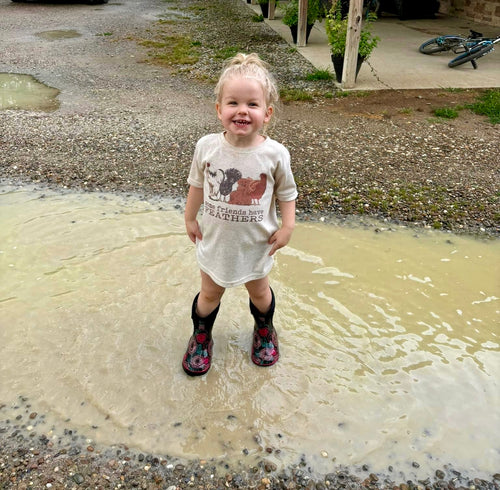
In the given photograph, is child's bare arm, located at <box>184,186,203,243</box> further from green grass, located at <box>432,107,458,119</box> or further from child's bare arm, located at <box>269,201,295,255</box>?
green grass, located at <box>432,107,458,119</box>

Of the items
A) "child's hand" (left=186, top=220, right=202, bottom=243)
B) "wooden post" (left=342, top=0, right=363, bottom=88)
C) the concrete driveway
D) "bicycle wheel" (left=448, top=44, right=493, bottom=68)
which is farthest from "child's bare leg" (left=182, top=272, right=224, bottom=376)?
"bicycle wheel" (left=448, top=44, right=493, bottom=68)

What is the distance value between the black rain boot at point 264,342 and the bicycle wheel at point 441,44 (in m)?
8.29

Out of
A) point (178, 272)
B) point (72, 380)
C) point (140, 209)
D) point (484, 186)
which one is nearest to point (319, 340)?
point (178, 272)

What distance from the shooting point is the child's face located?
6.39 feet

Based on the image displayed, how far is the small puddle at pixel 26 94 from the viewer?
649 cm

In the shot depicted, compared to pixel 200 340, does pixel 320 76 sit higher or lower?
lower

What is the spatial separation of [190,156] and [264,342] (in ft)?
9.48

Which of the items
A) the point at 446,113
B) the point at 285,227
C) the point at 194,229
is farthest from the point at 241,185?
the point at 446,113

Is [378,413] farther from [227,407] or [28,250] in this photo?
[28,250]

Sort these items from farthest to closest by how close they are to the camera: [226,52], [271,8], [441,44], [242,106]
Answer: [271,8], [226,52], [441,44], [242,106]

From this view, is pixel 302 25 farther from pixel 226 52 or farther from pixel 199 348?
pixel 199 348

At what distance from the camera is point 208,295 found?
244 cm

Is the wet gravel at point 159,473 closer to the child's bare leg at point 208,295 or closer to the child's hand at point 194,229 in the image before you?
the child's bare leg at point 208,295

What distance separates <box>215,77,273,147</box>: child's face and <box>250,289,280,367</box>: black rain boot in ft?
3.22
